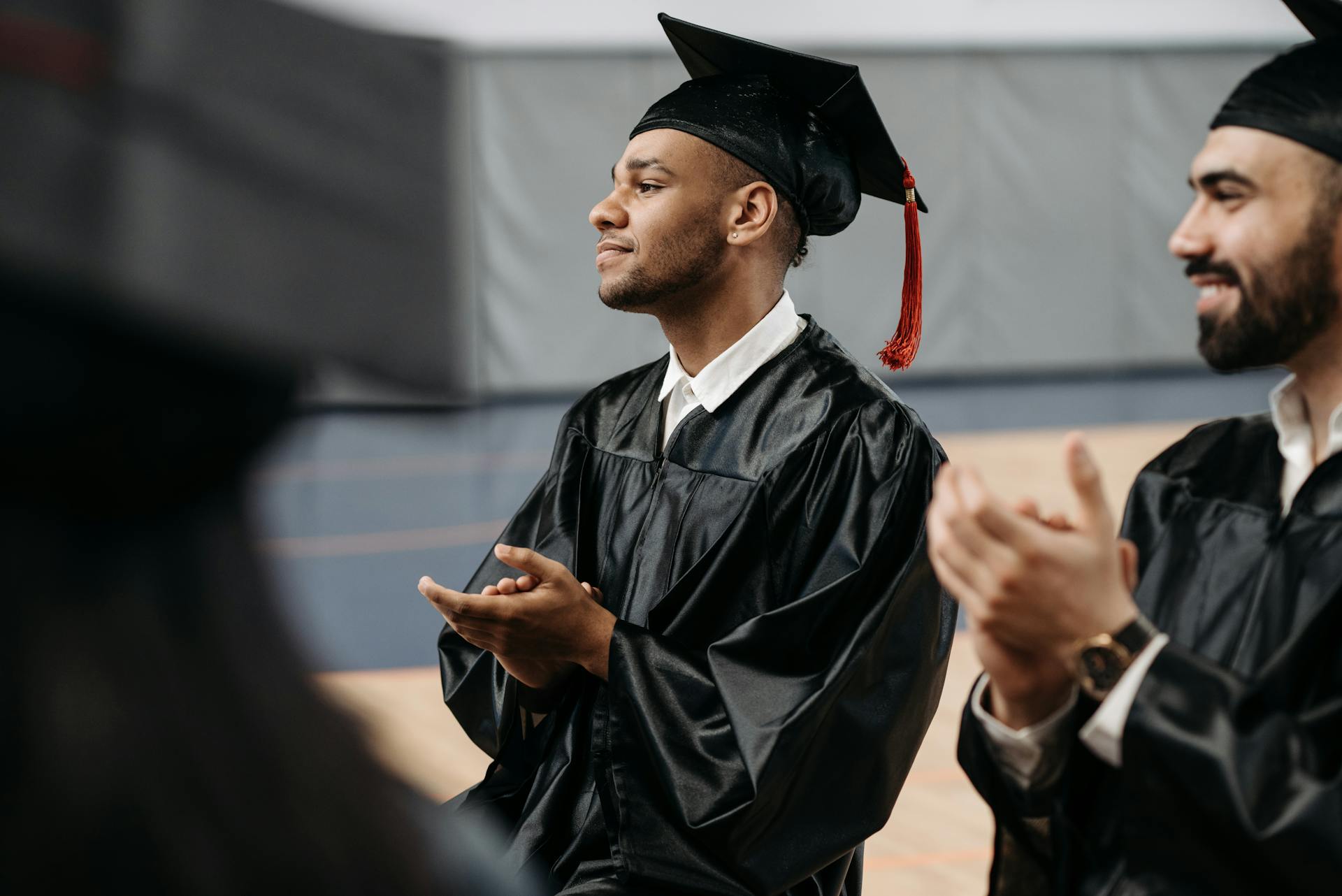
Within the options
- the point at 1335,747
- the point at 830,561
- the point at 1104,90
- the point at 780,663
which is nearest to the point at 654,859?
the point at 780,663

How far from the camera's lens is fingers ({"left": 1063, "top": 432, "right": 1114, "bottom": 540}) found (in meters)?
1.33

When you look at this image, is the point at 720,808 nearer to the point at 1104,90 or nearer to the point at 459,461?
the point at 459,461

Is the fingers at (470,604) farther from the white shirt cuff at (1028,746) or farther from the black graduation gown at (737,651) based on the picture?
the white shirt cuff at (1028,746)

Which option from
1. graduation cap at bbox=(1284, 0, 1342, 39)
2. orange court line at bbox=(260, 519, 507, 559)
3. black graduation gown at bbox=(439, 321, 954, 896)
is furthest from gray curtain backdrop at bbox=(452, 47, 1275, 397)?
graduation cap at bbox=(1284, 0, 1342, 39)

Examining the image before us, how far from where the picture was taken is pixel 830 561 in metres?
2.31

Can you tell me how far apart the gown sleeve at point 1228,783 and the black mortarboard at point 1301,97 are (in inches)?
30.2

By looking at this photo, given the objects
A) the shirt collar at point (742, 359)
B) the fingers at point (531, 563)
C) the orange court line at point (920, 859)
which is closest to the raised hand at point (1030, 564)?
the fingers at point (531, 563)

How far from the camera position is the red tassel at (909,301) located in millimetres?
2938

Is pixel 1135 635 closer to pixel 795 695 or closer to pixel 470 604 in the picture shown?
pixel 795 695

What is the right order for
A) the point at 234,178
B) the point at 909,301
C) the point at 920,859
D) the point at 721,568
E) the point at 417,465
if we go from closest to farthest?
the point at 234,178, the point at 721,568, the point at 909,301, the point at 920,859, the point at 417,465

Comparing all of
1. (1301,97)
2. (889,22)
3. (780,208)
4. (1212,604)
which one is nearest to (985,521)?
(1212,604)

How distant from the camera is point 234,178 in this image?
649 millimetres

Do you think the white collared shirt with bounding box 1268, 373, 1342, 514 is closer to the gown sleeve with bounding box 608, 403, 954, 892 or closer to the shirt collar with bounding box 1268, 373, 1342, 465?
the shirt collar with bounding box 1268, 373, 1342, 465

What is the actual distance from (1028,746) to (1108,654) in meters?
0.24
